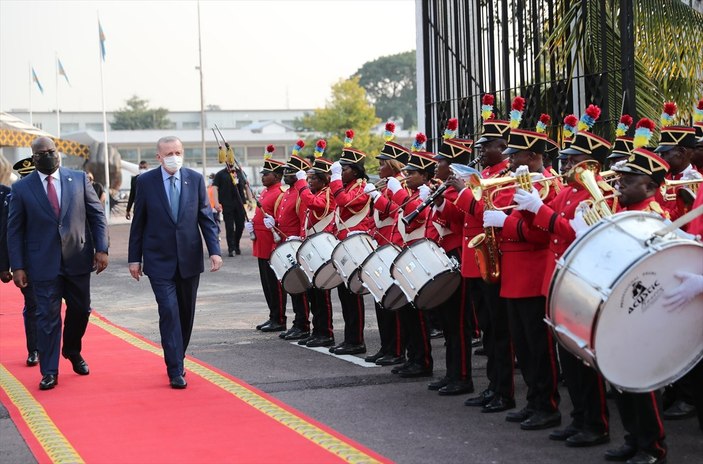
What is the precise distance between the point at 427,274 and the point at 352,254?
1.51 m

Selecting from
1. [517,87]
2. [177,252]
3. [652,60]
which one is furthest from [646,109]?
[177,252]

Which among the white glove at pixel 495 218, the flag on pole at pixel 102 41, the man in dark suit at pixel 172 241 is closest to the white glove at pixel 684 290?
the white glove at pixel 495 218

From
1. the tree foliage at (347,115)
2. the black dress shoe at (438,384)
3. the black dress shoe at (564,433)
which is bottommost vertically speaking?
the black dress shoe at (438,384)

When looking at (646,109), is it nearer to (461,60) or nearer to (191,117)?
(461,60)

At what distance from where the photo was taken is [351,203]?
32.2ft

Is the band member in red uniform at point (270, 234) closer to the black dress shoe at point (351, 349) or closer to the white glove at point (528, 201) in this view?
the black dress shoe at point (351, 349)

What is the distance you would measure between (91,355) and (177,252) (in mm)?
2221

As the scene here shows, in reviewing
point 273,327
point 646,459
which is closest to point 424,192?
point 646,459

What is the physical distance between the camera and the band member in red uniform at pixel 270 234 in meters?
11.6

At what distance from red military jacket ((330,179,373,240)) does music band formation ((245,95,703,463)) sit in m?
0.01

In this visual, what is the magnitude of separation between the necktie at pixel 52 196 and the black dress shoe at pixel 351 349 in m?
2.85

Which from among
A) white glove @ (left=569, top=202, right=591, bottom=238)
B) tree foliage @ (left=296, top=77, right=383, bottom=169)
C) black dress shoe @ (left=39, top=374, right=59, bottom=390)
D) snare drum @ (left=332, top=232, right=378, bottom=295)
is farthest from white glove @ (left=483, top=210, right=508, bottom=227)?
tree foliage @ (left=296, top=77, right=383, bottom=169)

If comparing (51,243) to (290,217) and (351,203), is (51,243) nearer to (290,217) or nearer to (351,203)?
(351,203)

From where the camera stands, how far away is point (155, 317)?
43.3 feet
